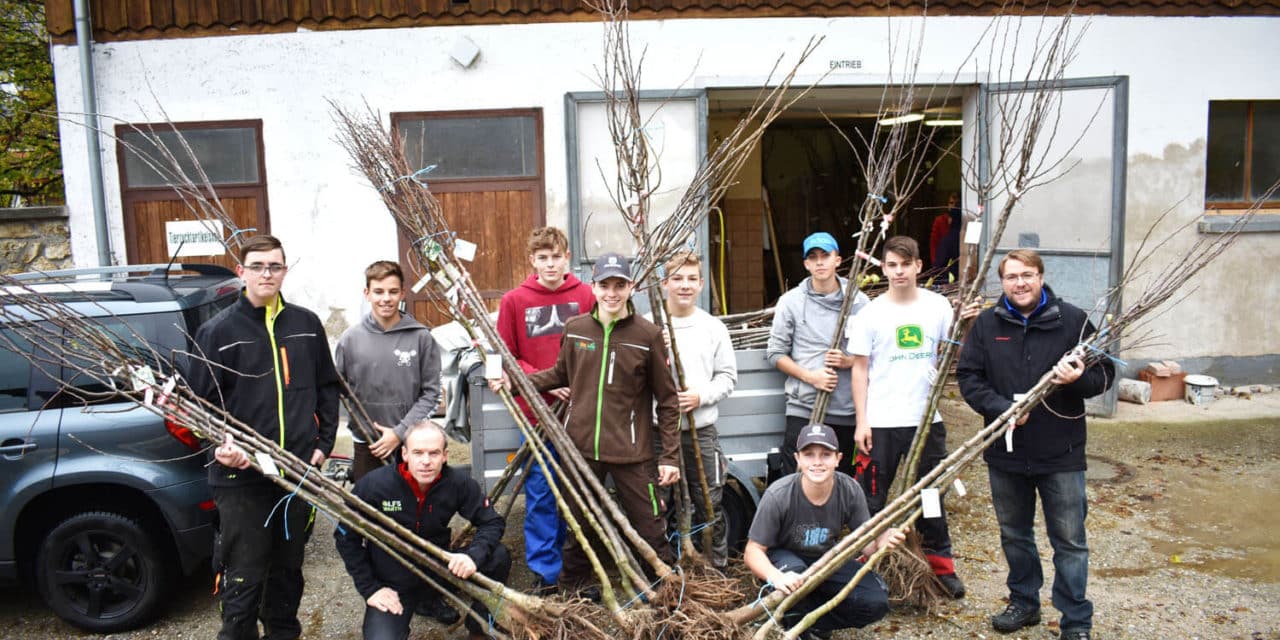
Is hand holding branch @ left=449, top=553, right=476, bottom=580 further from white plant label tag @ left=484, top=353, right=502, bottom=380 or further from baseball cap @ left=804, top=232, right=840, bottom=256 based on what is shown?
baseball cap @ left=804, top=232, right=840, bottom=256

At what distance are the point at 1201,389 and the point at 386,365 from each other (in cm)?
751

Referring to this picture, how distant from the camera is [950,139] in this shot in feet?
42.7

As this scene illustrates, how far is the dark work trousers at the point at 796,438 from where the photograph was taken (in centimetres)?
486

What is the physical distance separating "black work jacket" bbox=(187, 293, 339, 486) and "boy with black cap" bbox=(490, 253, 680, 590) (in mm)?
921

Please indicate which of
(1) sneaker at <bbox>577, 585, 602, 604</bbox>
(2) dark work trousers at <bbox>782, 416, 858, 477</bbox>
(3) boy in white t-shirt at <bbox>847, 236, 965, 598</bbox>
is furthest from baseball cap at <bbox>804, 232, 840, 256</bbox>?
(1) sneaker at <bbox>577, 585, 602, 604</bbox>

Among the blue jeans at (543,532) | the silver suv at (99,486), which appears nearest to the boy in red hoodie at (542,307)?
the blue jeans at (543,532)

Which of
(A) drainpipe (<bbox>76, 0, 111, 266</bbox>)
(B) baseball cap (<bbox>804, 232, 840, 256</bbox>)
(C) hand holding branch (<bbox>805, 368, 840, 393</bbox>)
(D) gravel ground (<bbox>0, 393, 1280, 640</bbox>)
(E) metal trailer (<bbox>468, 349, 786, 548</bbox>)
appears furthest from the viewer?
(A) drainpipe (<bbox>76, 0, 111, 266</bbox>)

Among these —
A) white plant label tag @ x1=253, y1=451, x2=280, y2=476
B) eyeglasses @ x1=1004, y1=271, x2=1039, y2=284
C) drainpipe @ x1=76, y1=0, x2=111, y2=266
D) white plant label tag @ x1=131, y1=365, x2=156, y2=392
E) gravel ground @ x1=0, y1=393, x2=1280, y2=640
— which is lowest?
gravel ground @ x1=0, y1=393, x2=1280, y2=640

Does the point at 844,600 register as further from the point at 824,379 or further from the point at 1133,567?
the point at 1133,567

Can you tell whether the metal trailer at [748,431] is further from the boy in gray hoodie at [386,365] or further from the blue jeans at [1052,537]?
the blue jeans at [1052,537]

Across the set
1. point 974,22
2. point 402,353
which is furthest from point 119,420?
point 974,22

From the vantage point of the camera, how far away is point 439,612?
4.50 metres

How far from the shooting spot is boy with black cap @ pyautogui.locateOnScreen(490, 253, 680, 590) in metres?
4.29

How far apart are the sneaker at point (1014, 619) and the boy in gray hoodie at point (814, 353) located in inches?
41.4
